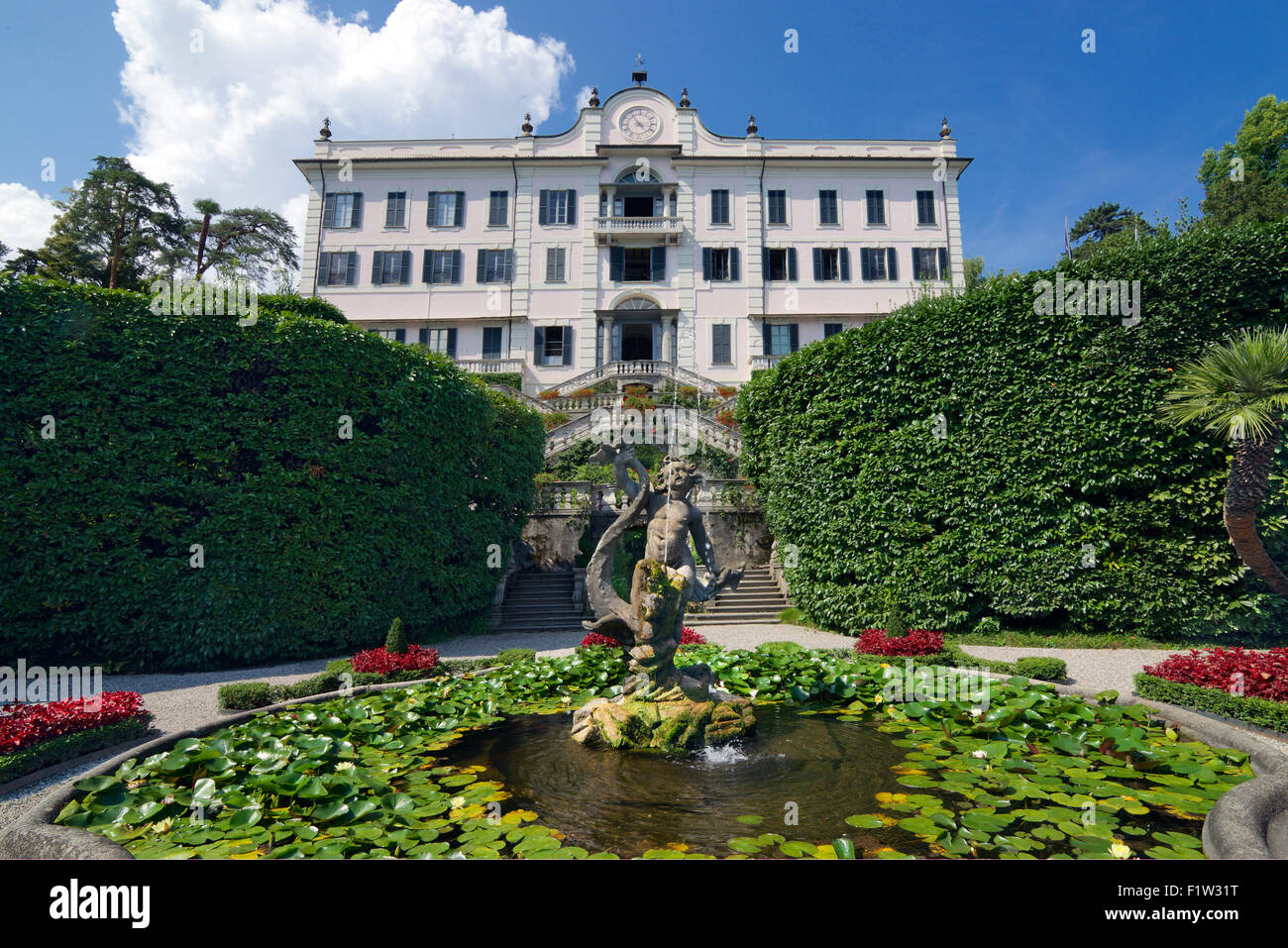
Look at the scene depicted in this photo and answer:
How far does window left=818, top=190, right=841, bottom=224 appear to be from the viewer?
31.4m

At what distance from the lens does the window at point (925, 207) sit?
103ft

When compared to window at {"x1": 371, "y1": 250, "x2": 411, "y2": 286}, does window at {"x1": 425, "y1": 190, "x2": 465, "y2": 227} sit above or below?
above

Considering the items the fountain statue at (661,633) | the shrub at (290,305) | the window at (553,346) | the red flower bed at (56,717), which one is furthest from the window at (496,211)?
the red flower bed at (56,717)

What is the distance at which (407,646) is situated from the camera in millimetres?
9648

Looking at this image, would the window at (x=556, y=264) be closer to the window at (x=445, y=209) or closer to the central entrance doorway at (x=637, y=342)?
the central entrance doorway at (x=637, y=342)

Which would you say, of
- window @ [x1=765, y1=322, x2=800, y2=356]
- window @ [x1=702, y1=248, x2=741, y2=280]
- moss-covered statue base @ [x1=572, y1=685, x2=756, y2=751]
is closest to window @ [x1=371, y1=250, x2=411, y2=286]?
window @ [x1=702, y1=248, x2=741, y2=280]

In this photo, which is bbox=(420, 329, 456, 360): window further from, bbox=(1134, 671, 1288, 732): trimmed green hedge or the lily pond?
bbox=(1134, 671, 1288, 732): trimmed green hedge

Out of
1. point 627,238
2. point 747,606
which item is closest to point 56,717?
point 747,606

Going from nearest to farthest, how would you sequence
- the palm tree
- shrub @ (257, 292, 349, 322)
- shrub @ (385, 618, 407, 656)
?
the palm tree, shrub @ (385, 618, 407, 656), shrub @ (257, 292, 349, 322)

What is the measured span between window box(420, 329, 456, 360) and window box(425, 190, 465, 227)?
19.4 ft

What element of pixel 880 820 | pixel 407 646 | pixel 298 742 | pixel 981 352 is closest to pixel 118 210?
pixel 407 646

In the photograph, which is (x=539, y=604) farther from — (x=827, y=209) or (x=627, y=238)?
(x=827, y=209)
